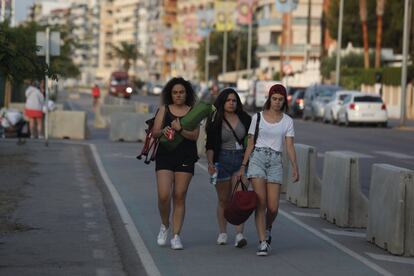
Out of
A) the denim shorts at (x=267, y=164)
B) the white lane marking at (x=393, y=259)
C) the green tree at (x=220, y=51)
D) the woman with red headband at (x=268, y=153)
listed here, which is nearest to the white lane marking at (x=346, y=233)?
the white lane marking at (x=393, y=259)

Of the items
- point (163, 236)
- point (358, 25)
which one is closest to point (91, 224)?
point (163, 236)

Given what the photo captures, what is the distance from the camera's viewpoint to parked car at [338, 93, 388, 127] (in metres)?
50.4

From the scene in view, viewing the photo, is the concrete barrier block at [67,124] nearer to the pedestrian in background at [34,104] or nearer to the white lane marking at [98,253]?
the pedestrian in background at [34,104]

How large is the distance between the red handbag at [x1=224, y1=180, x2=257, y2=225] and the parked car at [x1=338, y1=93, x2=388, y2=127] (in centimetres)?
3880

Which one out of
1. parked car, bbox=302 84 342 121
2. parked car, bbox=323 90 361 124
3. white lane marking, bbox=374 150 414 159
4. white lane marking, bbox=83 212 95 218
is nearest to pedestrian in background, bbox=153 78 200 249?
white lane marking, bbox=83 212 95 218

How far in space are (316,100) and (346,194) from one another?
45098 millimetres

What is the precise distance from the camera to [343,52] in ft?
330

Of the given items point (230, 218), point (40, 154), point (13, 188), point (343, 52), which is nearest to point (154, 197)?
point (13, 188)

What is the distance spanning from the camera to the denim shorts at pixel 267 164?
39.4 feet

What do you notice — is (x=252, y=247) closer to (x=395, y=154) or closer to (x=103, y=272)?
(x=103, y=272)

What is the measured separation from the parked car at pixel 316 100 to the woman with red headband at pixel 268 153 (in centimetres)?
4598

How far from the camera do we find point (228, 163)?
12.4 metres

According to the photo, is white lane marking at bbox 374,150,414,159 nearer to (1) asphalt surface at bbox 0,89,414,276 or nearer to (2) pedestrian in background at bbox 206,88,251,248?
(1) asphalt surface at bbox 0,89,414,276

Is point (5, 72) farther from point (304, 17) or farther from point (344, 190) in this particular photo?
point (304, 17)
